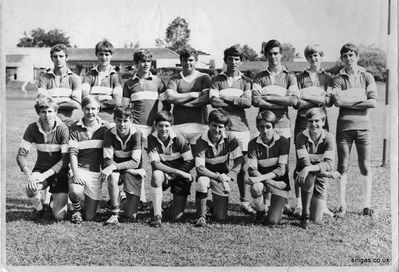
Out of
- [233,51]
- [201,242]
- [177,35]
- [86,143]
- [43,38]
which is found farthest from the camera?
[43,38]

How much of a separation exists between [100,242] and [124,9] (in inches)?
112

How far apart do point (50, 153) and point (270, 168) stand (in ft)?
8.19

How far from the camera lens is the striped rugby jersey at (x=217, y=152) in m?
4.84

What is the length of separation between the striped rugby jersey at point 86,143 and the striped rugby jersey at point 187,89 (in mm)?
864

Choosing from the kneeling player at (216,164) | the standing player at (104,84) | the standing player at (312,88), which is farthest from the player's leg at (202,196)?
the standing player at (104,84)

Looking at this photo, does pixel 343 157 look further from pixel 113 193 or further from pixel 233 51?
pixel 113 193

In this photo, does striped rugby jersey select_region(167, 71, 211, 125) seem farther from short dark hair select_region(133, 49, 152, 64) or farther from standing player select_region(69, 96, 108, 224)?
standing player select_region(69, 96, 108, 224)

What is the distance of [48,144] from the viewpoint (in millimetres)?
4891

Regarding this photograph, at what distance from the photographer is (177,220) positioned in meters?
4.92

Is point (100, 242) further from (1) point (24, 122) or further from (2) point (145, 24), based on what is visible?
(1) point (24, 122)

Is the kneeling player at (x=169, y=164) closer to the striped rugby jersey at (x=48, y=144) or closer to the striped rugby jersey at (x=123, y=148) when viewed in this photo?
the striped rugby jersey at (x=123, y=148)

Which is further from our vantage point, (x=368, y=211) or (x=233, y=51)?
(x=368, y=211)

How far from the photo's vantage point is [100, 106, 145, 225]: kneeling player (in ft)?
15.7

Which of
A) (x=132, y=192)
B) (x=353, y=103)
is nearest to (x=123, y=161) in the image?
(x=132, y=192)
